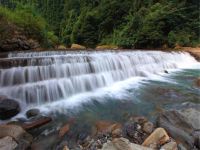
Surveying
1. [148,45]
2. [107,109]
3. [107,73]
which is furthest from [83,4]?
[107,109]

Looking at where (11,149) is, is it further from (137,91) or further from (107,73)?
(107,73)

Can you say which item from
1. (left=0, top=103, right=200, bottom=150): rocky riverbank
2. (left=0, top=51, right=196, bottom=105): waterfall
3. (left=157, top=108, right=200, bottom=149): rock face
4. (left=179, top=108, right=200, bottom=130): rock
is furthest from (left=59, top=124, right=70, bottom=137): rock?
(left=179, top=108, right=200, bottom=130): rock

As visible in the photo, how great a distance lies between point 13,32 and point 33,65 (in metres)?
5.80

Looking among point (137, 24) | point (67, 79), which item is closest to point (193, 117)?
point (67, 79)

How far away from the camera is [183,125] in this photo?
441 centimetres

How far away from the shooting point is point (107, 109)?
19.6 feet

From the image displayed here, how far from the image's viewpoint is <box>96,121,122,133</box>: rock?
4.62m

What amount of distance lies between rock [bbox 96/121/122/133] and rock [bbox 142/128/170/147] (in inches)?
37.6

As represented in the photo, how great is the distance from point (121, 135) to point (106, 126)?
24.7 inches

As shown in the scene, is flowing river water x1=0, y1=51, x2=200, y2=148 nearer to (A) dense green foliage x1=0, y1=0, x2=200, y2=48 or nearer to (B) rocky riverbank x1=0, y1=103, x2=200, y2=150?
(B) rocky riverbank x1=0, y1=103, x2=200, y2=150

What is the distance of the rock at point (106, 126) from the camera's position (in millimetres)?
4619

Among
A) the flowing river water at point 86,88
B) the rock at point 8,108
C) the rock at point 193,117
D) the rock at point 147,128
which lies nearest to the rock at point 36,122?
the flowing river water at point 86,88

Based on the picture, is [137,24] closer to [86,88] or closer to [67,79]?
[86,88]

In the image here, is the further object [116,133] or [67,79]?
[67,79]
